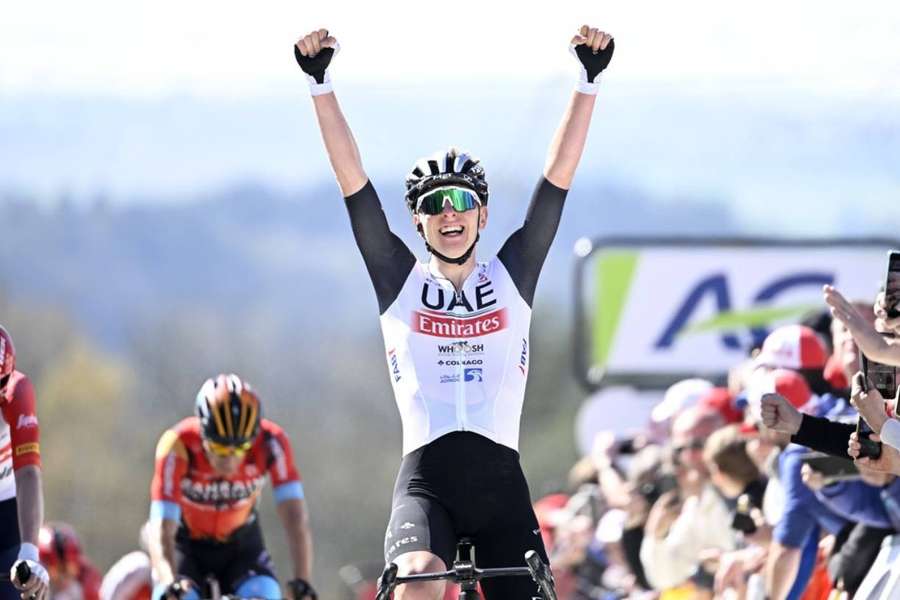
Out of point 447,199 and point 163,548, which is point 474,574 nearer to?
point 447,199

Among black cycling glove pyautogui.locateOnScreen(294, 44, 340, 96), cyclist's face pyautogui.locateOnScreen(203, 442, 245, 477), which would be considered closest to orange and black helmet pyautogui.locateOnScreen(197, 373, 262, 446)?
cyclist's face pyautogui.locateOnScreen(203, 442, 245, 477)

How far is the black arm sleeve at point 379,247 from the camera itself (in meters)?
7.79

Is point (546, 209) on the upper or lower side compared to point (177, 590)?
upper

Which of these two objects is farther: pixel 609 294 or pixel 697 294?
pixel 609 294

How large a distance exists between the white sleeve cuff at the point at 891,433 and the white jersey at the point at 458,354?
1.38m

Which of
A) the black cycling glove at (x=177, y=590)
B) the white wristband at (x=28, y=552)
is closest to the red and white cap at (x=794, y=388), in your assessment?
the black cycling glove at (x=177, y=590)

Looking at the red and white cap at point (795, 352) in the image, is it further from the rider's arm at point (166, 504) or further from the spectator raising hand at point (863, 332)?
the rider's arm at point (166, 504)

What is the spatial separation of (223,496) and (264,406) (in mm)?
33613

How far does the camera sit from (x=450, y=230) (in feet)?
25.6

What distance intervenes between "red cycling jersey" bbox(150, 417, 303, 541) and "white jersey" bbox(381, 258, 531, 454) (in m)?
3.32

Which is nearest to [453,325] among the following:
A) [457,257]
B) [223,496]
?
[457,257]

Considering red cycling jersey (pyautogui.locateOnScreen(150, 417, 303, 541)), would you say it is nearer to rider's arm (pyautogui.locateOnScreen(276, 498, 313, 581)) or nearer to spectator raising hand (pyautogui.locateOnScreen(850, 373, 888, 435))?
rider's arm (pyautogui.locateOnScreen(276, 498, 313, 581))

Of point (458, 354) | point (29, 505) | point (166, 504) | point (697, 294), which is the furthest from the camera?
point (697, 294)

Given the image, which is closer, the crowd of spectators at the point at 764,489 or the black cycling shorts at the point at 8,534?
the crowd of spectators at the point at 764,489
